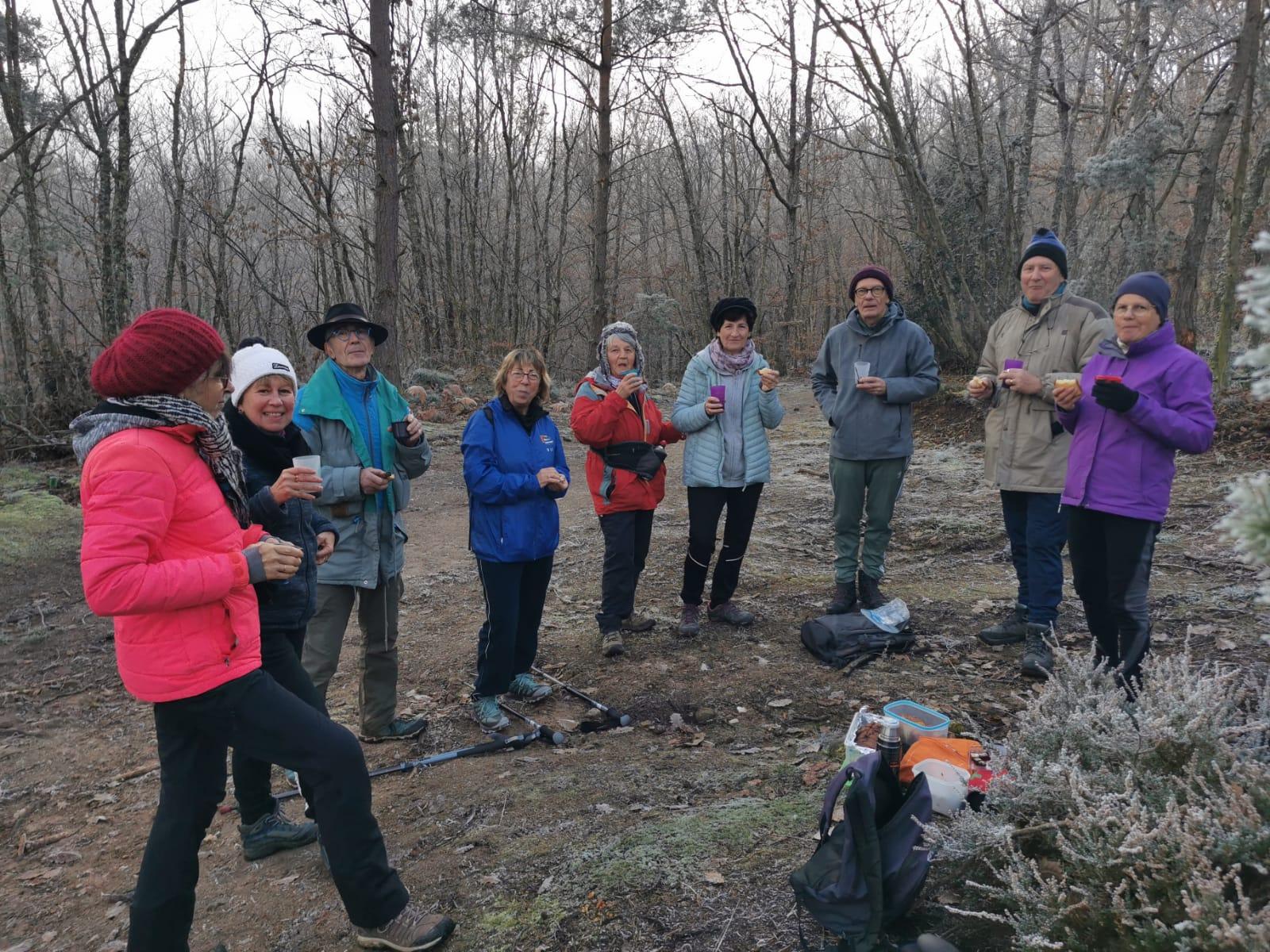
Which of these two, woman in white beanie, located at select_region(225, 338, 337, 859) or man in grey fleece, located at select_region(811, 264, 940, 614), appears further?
man in grey fleece, located at select_region(811, 264, 940, 614)

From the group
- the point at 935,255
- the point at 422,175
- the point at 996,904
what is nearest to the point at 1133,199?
the point at 935,255

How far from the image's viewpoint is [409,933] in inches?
96.3

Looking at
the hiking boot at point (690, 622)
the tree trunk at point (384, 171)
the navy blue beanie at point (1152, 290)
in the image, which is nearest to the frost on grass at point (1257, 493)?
the navy blue beanie at point (1152, 290)

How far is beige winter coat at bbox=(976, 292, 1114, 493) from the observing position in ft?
14.2

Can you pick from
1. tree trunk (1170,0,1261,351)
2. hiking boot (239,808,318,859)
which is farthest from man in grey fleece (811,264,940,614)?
tree trunk (1170,0,1261,351)

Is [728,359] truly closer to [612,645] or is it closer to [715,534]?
[715,534]

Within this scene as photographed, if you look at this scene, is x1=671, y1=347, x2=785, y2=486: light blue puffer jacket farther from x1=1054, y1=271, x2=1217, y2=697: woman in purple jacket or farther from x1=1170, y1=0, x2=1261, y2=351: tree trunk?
x1=1170, y1=0, x2=1261, y2=351: tree trunk

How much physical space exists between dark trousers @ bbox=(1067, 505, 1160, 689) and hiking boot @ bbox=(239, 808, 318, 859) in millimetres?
3441

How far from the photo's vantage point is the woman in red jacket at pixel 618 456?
486cm

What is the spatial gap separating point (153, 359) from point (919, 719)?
10.1 feet

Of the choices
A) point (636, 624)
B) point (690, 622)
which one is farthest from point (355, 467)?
point (690, 622)

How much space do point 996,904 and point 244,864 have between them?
9.15ft

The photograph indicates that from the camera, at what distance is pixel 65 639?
6.12 metres

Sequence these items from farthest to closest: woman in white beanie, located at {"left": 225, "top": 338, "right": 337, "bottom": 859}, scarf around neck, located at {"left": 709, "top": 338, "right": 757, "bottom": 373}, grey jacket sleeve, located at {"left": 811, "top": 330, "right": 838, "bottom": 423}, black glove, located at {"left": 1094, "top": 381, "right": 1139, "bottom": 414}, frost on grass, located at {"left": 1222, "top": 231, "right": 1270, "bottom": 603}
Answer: grey jacket sleeve, located at {"left": 811, "top": 330, "right": 838, "bottom": 423}, scarf around neck, located at {"left": 709, "top": 338, "right": 757, "bottom": 373}, black glove, located at {"left": 1094, "top": 381, "right": 1139, "bottom": 414}, woman in white beanie, located at {"left": 225, "top": 338, "right": 337, "bottom": 859}, frost on grass, located at {"left": 1222, "top": 231, "right": 1270, "bottom": 603}
